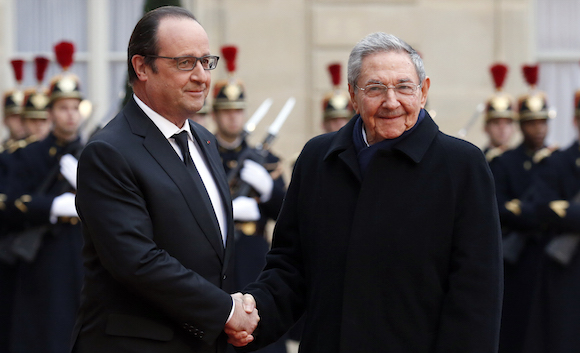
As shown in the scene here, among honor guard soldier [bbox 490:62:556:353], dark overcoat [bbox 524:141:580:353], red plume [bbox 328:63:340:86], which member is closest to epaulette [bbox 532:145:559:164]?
honor guard soldier [bbox 490:62:556:353]

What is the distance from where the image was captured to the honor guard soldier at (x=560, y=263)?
625cm

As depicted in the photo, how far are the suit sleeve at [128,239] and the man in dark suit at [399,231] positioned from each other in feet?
1.59

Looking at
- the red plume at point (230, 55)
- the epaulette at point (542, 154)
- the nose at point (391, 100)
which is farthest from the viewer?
the red plume at point (230, 55)

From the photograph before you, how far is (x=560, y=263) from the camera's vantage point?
20.7 ft

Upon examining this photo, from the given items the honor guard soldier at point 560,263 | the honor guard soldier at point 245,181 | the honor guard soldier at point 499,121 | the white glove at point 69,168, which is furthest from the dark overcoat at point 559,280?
the white glove at point 69,168

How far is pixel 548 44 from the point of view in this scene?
9.36 metres

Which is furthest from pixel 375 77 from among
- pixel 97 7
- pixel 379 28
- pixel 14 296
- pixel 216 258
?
pixel 97 7

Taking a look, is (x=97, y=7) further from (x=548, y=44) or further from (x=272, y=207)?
(x=548, y=44)

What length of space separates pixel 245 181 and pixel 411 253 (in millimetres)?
3655

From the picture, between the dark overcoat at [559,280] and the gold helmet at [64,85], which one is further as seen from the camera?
the gold helmet at [64,85]

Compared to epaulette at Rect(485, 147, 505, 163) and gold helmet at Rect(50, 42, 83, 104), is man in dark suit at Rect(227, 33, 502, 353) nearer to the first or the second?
gold helmet at Rect(50, 42, 83, 104)

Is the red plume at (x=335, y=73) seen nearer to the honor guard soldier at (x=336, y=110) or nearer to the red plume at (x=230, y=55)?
the honor guard soldier at (x=336, y=110)

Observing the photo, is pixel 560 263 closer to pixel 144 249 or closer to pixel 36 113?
pixel 144 249

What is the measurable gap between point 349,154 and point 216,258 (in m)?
0.61
